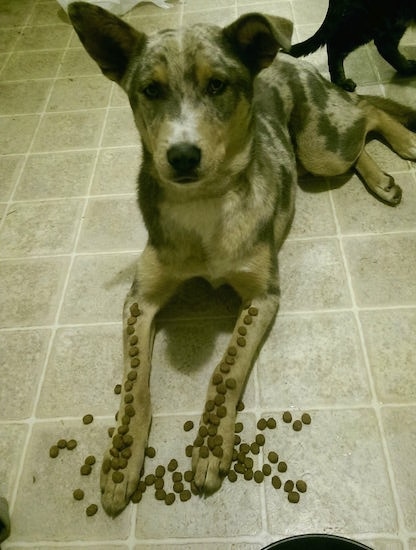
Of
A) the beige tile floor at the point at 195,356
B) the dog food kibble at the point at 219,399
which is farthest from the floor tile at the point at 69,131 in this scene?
the dog food kibble at the point at 219,399

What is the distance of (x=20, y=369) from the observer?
2.09 m

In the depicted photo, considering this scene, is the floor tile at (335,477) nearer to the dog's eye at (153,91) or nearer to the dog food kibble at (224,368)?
the dog food kibble at (224,368)

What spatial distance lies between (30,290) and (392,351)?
1.74 meters

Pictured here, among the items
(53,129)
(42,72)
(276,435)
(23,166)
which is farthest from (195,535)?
(42,72)

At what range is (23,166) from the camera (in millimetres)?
3012

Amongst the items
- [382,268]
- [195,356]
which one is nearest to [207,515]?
[195,356]

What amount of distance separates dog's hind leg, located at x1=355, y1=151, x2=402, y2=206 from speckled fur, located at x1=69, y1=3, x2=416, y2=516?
1cm

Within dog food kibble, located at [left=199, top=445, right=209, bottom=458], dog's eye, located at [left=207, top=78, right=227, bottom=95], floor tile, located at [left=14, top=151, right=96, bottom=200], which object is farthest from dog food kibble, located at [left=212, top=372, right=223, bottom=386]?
floor tile, located at [left=14, top=151, right=96, bottom=200]

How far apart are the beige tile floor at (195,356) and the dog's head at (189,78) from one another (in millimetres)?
838

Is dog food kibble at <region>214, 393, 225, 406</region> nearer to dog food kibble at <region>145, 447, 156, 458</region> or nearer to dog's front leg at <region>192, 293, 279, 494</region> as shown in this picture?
dog's front leg at <region>192, 293, 279, 494</region>

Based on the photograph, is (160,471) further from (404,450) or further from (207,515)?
(404,450)

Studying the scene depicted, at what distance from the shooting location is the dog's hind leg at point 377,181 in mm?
2432

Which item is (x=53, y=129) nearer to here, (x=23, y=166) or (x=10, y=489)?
(x=23, y=166)

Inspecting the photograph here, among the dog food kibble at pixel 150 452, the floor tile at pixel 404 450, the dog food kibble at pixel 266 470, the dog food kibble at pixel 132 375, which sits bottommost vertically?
the floor tile at pixel 404 450
